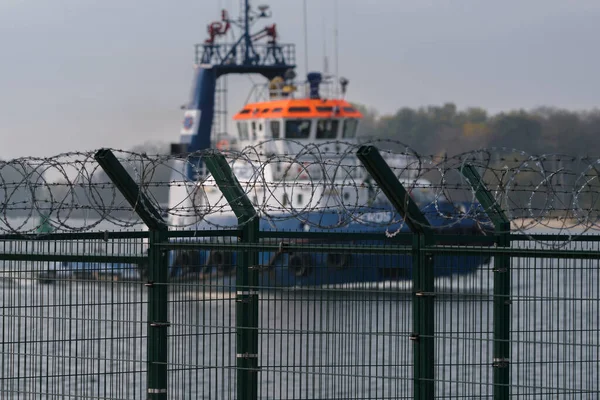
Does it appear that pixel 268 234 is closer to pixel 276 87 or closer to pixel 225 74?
pixel 276 87

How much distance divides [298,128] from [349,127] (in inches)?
83.0

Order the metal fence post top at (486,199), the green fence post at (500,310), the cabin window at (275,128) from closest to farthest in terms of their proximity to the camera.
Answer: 1. the green fence post at (500,310)
2. the metal fence post top at (486,199)
3. the cabin window at (275,128)

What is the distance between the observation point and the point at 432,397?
21.3 ft

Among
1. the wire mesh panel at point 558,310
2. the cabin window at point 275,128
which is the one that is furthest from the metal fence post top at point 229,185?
the cabin window at point 275,128

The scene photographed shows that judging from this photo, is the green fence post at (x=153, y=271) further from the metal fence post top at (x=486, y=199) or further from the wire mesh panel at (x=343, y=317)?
the metal fence post top at (x=486, y=199)

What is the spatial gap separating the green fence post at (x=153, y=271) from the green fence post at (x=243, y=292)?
0.58 m

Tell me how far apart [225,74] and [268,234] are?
135ft

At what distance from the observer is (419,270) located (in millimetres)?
6438

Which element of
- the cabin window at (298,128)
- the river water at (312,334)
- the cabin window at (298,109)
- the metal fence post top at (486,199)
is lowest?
the river water at (312,334)

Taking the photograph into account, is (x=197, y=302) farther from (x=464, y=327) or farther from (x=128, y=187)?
(x=464, y=327)

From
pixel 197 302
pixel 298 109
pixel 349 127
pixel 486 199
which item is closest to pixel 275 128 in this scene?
pixel 298 109

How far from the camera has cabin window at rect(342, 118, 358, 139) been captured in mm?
40469

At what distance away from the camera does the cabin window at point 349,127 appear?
40.5 metres

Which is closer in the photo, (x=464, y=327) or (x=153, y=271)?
(x=153, y=271)
